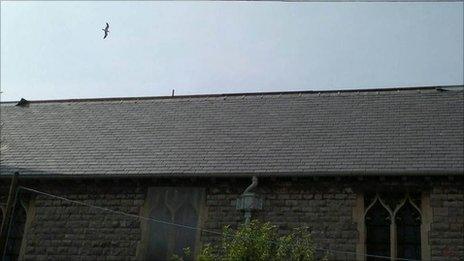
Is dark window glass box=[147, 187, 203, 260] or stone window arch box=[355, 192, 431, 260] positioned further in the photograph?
dark window glass box=[147, 187, 203, 260]

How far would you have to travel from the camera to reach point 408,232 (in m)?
10.3

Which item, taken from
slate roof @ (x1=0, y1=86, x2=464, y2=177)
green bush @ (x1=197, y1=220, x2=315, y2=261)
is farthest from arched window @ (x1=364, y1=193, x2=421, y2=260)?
green bush @ (x1=197, y1=220, x2=315, y2=261)

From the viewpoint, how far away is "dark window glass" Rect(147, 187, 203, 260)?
11109 mm

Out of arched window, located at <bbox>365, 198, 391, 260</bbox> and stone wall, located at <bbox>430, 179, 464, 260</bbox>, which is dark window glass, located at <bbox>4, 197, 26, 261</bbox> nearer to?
arched window, located at <bbox>365, 198, 391, 260</bbox>

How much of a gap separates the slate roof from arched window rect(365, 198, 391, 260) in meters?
0.83

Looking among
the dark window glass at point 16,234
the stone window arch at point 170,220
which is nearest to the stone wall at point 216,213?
the stone window arch at point 170,220

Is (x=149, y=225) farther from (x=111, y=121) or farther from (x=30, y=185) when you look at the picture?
(x=111, y=121)

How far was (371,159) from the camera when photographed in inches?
429

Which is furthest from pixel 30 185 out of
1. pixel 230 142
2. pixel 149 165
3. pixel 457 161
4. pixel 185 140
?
pixel 457 161

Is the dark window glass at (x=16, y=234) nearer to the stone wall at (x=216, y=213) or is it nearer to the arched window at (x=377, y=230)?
the stone wall at (x=216, y=213)

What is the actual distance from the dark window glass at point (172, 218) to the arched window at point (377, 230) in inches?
137

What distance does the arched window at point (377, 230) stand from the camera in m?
10.3

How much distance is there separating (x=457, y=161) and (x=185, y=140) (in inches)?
A: 243

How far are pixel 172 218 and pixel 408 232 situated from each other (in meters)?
4.82
